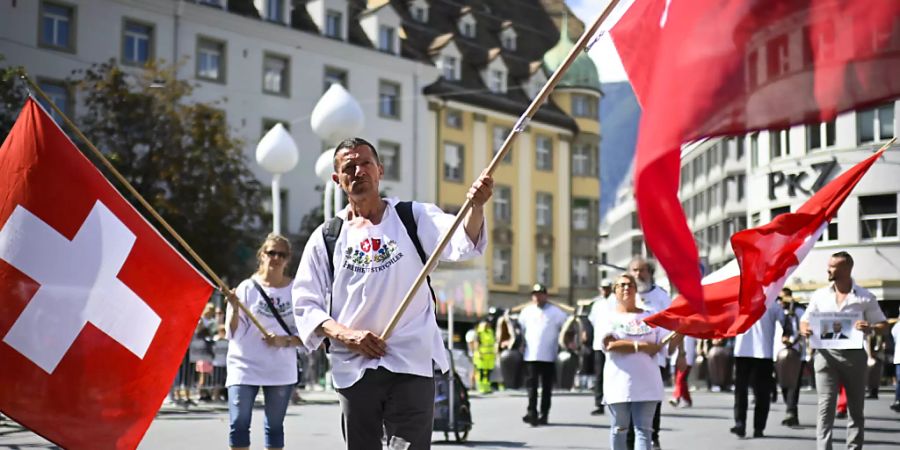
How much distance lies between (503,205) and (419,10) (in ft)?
29.7

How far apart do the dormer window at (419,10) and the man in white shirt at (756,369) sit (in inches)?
1654

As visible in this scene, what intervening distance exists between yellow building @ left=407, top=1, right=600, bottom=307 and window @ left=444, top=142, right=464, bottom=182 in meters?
0.04

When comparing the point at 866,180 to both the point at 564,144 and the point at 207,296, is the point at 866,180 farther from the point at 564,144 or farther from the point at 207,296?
the point at 207,296

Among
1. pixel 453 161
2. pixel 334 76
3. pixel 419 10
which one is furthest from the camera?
pixel 419 10

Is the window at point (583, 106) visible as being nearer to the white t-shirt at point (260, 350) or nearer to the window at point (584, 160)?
the window at point (584, 160)

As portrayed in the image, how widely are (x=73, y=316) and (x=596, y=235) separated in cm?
5508

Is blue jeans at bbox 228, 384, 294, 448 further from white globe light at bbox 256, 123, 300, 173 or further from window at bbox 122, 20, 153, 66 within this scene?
window at bbox 122, 20, 153, 66

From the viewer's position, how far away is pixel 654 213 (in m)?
5.20

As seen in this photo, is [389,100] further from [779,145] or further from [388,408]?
[388,408]

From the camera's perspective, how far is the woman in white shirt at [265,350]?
364 inches

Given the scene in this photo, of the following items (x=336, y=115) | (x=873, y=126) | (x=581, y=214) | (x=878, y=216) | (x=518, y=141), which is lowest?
(x=336, y=115)

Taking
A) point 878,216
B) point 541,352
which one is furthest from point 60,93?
point 878,216

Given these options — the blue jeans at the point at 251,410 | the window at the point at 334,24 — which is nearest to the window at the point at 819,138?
the window at the point at 334,24

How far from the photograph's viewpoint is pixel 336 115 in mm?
21031
